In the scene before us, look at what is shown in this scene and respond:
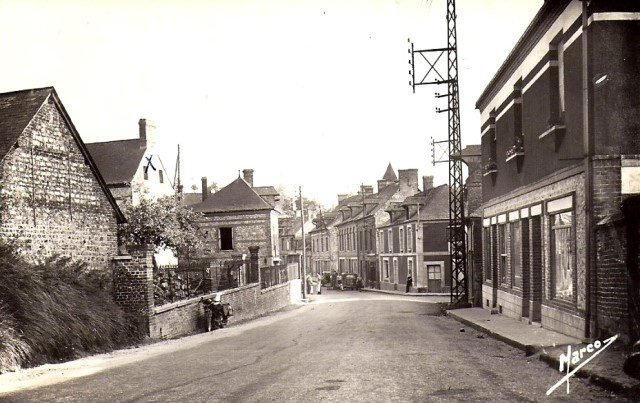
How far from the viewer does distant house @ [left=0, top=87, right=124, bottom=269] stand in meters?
14.2

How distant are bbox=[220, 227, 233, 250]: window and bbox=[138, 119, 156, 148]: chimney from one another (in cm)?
957

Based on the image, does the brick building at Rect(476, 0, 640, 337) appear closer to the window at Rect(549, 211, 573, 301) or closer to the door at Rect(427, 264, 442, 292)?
the window at Rect(549, 211, 573, 301)

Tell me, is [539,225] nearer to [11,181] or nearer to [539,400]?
[539,400]

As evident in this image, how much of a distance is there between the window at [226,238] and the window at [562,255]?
3637 centimetres

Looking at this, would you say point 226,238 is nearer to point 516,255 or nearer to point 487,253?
point 487,253

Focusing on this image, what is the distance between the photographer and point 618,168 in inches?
432

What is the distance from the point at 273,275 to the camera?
32562 millimetres

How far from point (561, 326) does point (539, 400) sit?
6511 millimetres

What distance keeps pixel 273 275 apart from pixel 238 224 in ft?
53.7

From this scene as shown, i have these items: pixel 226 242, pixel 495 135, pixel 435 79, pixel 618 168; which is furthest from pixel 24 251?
pixel 226 242

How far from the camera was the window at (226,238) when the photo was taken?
1912 inches

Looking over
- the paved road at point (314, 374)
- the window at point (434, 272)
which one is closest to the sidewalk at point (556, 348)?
the paved road at point (314, 374)

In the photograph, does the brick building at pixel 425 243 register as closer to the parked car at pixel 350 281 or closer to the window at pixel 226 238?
Result: the parked car at pixel 350 281
